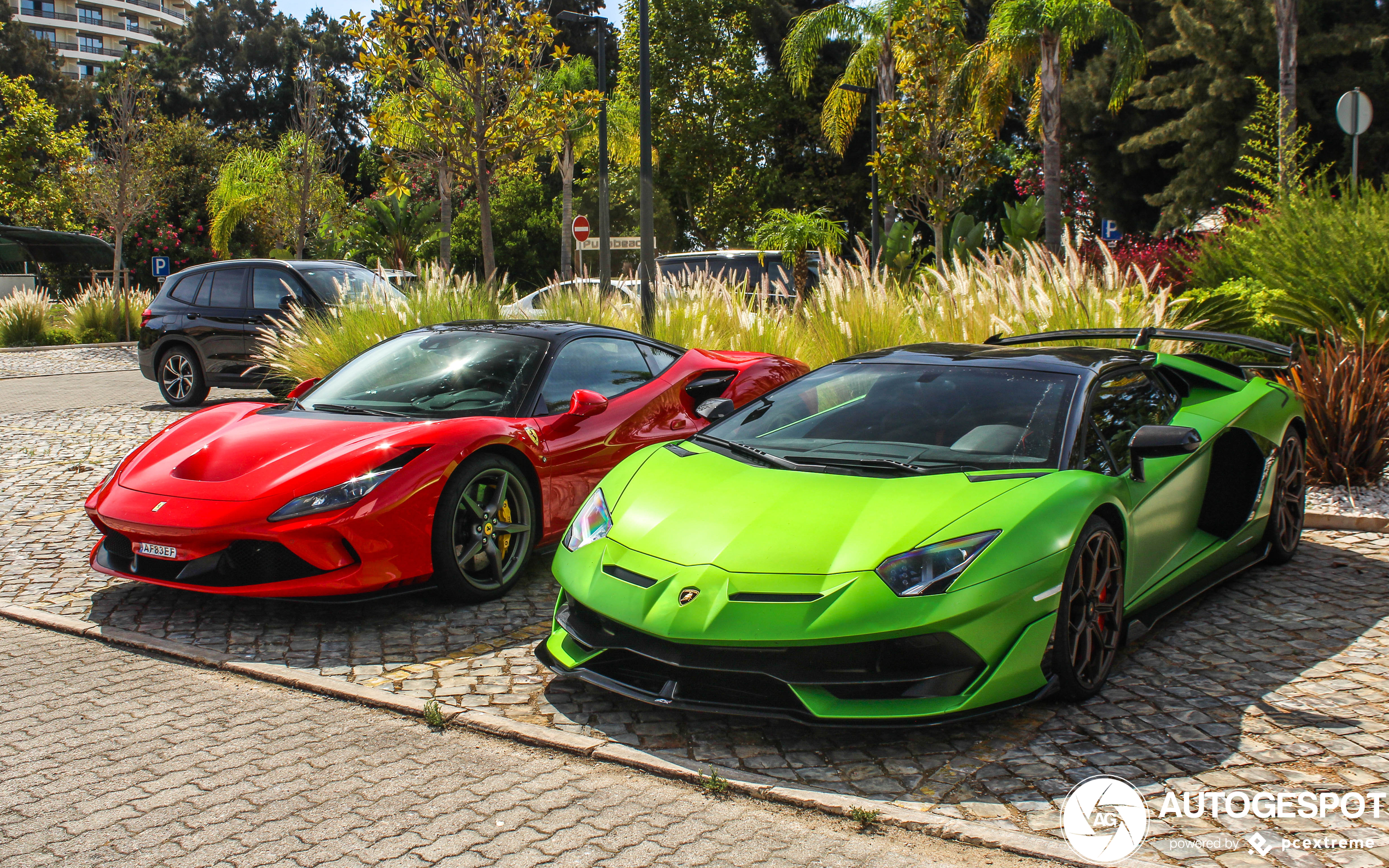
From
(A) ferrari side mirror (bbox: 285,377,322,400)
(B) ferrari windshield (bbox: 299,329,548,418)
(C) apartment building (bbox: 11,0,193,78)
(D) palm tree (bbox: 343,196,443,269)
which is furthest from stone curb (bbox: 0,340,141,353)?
(C) apartment building (bbox: 11,0,193,78)

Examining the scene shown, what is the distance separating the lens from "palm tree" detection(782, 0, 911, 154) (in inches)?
1128

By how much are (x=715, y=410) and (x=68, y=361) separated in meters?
19.2

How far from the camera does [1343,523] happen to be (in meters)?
6.81

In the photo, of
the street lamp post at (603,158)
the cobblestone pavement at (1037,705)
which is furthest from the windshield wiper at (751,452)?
the street lamp post at (603,158)

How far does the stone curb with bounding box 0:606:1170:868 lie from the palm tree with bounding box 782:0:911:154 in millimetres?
25620

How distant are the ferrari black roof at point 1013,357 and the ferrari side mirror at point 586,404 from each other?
4.51 ft

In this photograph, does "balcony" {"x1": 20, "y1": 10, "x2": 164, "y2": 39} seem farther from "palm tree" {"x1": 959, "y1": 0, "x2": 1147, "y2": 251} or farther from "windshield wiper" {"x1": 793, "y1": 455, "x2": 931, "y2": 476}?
"windshield wiper" {"x1": 793, "y1": 455, "x2": 931, "y2": 476}

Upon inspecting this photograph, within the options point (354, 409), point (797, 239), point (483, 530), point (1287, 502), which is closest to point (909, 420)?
point (483, 530)

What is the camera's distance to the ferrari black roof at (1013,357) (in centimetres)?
476

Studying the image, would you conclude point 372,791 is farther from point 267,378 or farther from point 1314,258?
point 267,378

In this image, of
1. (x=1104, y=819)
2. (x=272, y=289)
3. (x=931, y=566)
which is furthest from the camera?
(x=272, y=289)

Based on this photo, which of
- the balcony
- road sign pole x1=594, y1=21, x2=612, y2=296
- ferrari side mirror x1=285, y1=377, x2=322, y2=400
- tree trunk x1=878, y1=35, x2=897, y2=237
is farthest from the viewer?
the balcony

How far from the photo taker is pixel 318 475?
495cm

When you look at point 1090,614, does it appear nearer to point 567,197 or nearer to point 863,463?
point 863,463
